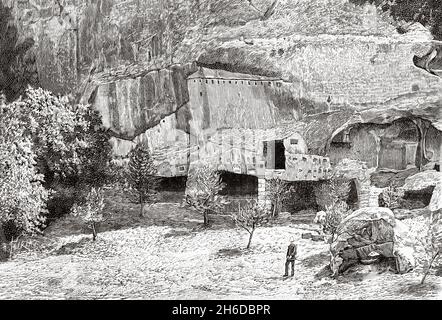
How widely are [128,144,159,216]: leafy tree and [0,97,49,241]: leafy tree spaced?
1.23 m

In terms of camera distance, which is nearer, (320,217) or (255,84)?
(320,217)

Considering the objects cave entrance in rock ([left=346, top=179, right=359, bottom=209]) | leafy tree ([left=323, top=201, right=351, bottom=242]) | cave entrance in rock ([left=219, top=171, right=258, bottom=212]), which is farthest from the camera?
cave entrance in rock ([left=219, top=171, right=258, bottom=212])

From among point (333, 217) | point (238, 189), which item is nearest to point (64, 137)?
point (238, 189)

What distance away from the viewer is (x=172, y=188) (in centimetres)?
945

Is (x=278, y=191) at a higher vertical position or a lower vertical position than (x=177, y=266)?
higher

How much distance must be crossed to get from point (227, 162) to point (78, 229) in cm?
227

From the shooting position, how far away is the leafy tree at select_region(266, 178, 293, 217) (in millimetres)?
9219

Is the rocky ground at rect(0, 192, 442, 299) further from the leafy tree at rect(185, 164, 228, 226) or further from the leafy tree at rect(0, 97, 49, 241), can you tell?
the leafy tree at rect(0, 97, 49, 241)

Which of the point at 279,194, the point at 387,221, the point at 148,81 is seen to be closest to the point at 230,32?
the point at 148,81

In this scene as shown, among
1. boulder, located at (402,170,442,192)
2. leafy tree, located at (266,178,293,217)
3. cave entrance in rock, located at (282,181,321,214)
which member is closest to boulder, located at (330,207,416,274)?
boulder, located at (402,170,442,192)

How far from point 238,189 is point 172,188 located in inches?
36.2

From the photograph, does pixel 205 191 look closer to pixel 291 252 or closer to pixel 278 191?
pixel 278 191

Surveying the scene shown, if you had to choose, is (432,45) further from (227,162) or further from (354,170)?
(227,162)

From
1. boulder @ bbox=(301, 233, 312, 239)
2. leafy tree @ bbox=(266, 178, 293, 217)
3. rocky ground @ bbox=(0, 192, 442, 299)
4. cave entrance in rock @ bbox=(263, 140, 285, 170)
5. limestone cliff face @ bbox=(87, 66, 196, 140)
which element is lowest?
rocky ground @ bbox=(0, 192, 442, 299)
